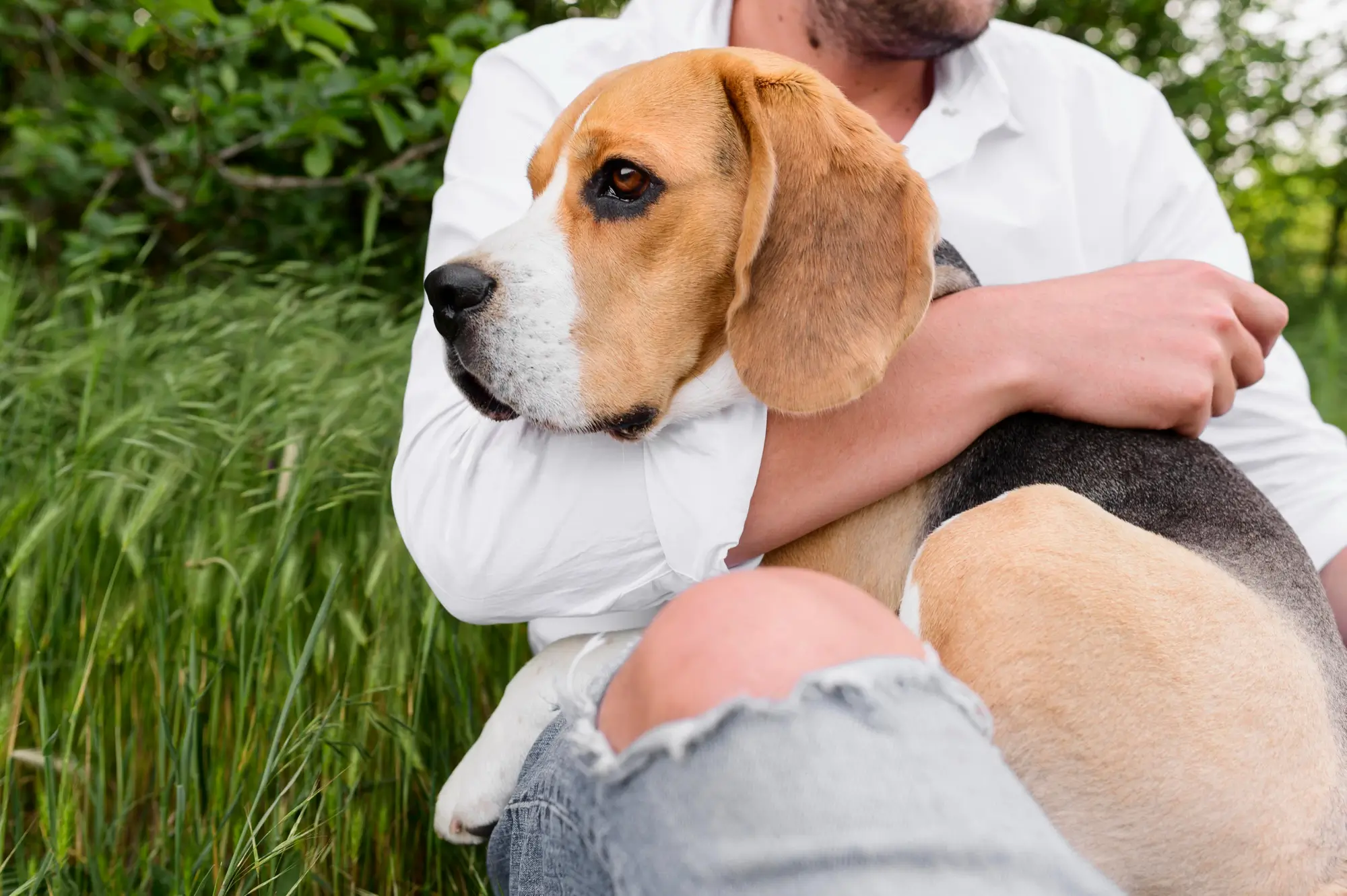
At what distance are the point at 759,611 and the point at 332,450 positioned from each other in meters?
1.85

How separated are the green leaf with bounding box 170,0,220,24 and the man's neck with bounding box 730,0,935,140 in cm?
146

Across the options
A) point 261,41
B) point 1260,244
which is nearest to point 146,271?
point 261,41

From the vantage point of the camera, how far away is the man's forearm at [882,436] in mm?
1680

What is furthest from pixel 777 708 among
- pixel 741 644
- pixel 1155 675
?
pixel 1155 675

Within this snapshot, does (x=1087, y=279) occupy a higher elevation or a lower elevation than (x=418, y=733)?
higher

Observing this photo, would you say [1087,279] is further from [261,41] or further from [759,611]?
[261,41]

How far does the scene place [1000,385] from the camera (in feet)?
5.57

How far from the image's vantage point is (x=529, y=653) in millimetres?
2332

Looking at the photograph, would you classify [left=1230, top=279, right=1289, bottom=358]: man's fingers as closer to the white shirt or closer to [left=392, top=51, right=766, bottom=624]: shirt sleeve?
the white shirt

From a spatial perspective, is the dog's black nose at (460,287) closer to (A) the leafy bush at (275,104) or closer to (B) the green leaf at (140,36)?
(A) the leafy bush at (275,104)

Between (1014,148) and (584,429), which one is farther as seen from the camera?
(1014,148)

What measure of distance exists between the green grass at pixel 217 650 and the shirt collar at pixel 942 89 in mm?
1239

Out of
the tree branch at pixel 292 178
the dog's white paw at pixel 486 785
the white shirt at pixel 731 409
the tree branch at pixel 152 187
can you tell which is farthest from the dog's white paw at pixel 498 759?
the tree branch at pixel 152 187

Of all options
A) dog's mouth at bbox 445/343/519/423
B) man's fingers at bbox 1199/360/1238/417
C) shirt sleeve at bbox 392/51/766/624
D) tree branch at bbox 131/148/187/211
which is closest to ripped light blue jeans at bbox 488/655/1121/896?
shirt sleeve at bbox 392/51/766/624
